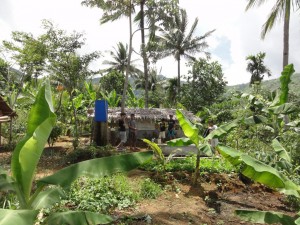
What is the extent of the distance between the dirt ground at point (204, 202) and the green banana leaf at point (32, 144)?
2343 millimetres

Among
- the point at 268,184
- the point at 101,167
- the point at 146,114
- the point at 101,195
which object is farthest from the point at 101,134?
the point at 101,167

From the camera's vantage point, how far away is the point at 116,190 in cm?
638

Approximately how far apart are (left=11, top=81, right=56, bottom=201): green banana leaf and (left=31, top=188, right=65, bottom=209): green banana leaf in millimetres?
255

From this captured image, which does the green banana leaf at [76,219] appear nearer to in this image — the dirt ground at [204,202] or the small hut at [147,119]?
the dirt ground at [204,202]

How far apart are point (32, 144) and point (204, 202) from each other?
4828mm

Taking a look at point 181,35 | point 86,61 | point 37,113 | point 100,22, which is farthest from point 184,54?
point 37,113

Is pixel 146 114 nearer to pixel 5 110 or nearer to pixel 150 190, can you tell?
pixel 5 110

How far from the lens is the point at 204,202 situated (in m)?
6.77

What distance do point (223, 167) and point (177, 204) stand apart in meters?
3.57

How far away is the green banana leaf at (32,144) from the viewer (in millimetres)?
2994

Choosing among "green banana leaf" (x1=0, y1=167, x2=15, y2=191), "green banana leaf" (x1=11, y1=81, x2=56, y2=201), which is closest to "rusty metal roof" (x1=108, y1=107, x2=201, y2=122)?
"green banana leaf" (x1=11, y1=81, x2=56, y2=201)

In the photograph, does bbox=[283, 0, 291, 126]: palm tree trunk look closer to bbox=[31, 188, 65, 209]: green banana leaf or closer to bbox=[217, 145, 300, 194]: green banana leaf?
bbox=[217, 145, 300, 194]: green banana leaf

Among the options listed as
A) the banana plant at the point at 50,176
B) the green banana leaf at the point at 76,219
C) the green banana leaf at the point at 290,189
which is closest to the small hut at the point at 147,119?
the green banana leaf at the point at 290,189

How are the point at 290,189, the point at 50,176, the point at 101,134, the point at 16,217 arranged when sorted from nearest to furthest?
the point at 16,217, the point at 50,176, the point at 290,189, the point at 101,134
